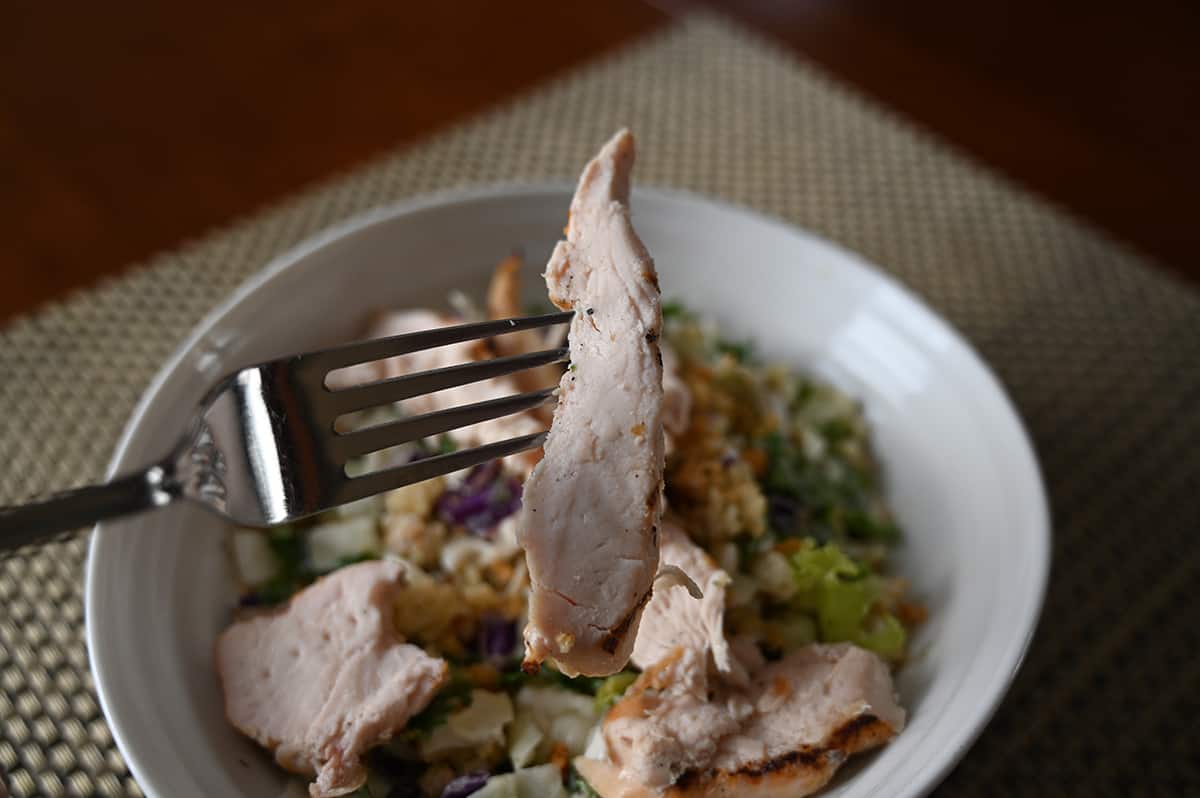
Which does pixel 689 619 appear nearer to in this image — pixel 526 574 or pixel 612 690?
pixel 612 690

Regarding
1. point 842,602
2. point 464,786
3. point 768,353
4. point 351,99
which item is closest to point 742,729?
point 842,602

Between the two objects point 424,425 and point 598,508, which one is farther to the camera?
point 424,425

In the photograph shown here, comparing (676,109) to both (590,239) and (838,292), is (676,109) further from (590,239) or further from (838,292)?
(590,239)

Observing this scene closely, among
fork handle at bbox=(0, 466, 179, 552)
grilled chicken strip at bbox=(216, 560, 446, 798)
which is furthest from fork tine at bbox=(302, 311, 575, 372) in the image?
grilled chicken strip at bbox=(216, 560, 446, 798)

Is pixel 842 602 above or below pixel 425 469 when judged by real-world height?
below

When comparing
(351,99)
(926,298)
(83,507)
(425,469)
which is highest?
(83,507)

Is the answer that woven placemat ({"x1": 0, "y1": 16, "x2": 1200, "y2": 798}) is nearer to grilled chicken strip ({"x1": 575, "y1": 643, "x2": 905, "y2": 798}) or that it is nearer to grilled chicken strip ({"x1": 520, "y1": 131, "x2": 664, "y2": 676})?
grilled chicken strip ({"x1": 575, "y1": 643, "x2": 905, "y2": 798})
